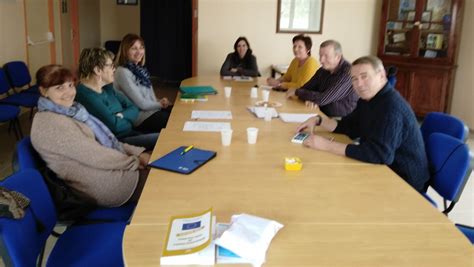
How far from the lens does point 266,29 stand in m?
6.34

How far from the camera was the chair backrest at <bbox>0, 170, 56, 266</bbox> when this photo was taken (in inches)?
54.0

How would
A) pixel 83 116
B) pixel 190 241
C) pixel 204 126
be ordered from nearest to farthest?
pixel 190 241 → pixel 83 116 → pixel 204 126

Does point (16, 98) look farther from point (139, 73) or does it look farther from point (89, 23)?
point (89, 23)

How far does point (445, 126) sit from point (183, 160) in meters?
1.68

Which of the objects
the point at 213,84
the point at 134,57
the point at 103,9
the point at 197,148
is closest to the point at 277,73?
the point at 213,84

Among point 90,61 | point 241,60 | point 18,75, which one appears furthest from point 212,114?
point 18,75

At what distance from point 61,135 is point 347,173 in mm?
1306

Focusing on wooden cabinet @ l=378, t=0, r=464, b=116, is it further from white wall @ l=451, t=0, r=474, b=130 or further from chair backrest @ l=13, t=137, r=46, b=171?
chair backrest @ l=13, t=137, r=46, b=171

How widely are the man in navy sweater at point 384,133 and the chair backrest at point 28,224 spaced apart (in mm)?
1300

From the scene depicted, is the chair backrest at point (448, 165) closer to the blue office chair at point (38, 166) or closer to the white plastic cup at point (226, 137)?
the white plastic cup at point (226, 137)

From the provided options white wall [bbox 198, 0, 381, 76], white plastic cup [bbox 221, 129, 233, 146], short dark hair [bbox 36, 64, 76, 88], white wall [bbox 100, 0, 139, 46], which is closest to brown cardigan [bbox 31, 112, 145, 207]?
short dark hair [bbox 36, 64, 76, 88]

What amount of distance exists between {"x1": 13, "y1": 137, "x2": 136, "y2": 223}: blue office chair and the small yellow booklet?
28.7 inches

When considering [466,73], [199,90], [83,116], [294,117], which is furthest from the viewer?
[466,73]

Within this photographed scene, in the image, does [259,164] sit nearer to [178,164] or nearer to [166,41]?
[178,164]
